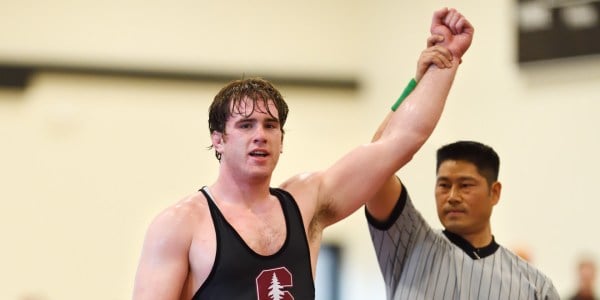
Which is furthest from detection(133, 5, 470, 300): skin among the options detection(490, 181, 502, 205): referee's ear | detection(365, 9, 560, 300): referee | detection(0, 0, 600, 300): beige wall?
detection(0, 0, 600, 300): beige wall

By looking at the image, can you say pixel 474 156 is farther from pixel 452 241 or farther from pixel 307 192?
pixel 307 192

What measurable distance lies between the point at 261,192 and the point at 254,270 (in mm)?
336

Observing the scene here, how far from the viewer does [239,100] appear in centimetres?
338

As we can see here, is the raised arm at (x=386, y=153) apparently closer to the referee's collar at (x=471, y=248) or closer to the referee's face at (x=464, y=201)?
the referee's face at (x=464, y=201)

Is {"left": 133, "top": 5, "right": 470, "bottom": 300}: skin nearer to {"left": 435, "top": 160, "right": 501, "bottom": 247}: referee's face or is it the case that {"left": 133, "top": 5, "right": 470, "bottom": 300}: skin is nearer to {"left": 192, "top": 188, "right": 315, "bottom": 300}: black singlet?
{"left": 192, "top": 188, "right": 315, "bottom": 300}: black singlet

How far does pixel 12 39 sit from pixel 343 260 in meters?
5.45

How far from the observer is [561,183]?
9.42m

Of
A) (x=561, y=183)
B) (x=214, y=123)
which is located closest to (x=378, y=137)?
(x=214, y=123)

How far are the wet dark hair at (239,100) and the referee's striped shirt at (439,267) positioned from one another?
72 centimetres

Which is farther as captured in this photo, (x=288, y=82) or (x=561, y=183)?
(x=288, y=82)

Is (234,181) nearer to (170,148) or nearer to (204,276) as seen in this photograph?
(204,276)

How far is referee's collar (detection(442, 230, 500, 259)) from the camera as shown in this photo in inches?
151

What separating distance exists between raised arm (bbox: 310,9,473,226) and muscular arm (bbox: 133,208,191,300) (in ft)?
2.15

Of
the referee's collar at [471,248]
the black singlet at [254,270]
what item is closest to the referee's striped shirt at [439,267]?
the referee's collar at [471,248]
